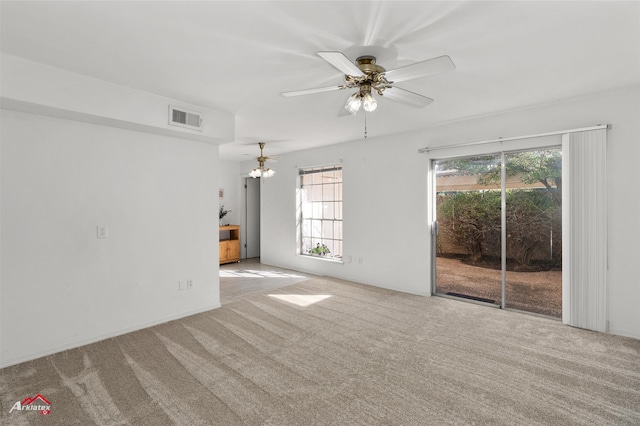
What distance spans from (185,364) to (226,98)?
106 inches

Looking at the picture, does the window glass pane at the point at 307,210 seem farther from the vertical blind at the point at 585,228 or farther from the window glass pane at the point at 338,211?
the vertical blind at the point at 585,228

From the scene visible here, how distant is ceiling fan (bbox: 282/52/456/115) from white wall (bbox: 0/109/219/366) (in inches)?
88.1

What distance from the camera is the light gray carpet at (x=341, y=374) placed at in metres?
2.11

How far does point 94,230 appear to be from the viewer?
3283 mm

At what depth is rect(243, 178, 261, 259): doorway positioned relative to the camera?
8.42 m

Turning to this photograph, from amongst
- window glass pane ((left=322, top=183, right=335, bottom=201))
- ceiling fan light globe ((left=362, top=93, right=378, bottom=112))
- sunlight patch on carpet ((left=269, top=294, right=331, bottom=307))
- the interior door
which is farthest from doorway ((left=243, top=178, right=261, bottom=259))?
ceiling fan light globe ((left=362, top=93, right=378, bottom=112))

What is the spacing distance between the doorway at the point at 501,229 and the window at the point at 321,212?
6.59 ft

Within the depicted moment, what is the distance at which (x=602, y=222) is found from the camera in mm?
3379

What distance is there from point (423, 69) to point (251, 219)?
7.03 metres

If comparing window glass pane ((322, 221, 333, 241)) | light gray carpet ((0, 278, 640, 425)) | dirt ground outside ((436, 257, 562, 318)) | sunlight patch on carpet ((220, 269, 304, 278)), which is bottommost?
light gray carpet ((0, 278, 640, 425))

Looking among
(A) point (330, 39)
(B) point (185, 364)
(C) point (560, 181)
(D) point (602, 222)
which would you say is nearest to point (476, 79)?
(A) point (330, 39)

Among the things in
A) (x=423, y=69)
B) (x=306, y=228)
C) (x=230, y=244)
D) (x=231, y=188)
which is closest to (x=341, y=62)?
(x=423, y=69)

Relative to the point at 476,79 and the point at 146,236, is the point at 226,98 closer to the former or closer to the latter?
the point at 146,236

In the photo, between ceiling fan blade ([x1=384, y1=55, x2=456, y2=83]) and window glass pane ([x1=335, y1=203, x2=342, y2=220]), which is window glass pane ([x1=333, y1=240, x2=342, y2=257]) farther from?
ceiling fan blade ([x1=384, y1=55, x2=456, y2=83])
